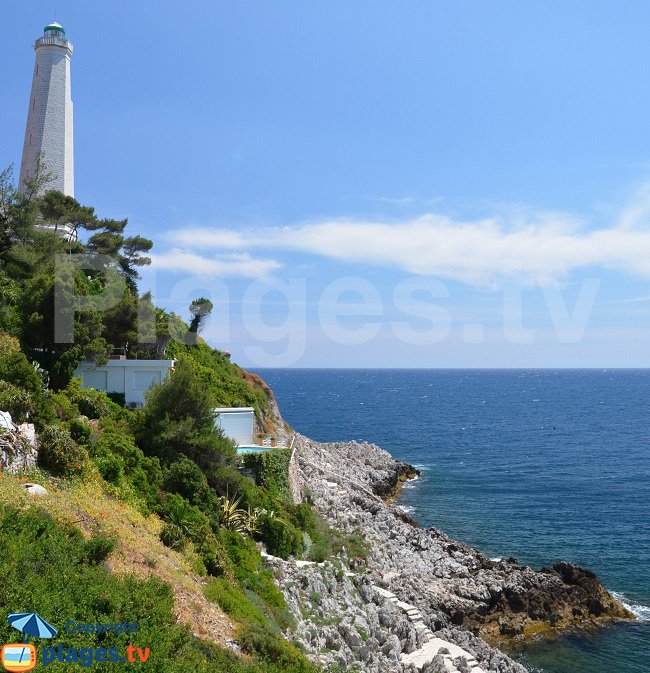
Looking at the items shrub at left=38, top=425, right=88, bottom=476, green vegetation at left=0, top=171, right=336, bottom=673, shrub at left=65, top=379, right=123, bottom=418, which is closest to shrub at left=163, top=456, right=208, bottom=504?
green vegetation at left=0, top=171, right=336, bottom=673

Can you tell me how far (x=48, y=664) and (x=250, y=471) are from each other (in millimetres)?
19526

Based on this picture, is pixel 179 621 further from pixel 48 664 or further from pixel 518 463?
pixel 518 463

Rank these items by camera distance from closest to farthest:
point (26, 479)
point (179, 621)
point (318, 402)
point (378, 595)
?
1. point (179, 621)
2. point (26, 479)
3. point (378, 595)
4. point (318, 402)

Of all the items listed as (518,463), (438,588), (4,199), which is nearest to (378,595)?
(438,588)

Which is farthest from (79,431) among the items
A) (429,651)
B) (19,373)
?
(429,651)

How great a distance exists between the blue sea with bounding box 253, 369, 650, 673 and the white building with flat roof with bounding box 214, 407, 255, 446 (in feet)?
53.8

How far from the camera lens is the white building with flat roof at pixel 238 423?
31.6 metres

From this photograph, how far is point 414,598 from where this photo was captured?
25438 millimetres

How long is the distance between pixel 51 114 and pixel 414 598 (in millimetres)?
39800

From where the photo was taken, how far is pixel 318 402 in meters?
153

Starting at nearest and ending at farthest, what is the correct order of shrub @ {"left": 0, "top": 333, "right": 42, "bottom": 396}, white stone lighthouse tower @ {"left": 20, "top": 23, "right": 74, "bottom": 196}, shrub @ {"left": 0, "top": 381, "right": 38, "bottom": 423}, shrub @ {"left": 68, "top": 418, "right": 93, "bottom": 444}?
shrub @ {"left": 0, "top": 381, "right": 38, "bottom": 423} < shrub @ {"left": 68, "top": 418, "right": 93, "bottom": 444} < shrub @ {"left": 0, "top": 333, "right": 42, "bottom": 396} < white stone lighthouse tower @ {"left": 20, "top": 23, "right": 74, "bottom": 196}

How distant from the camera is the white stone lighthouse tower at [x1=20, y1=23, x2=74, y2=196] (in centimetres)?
4306

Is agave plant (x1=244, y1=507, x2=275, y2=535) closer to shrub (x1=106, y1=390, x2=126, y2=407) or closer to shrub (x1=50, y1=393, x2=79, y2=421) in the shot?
shrub (x1=50, y1=393, x2=79, y2=421)

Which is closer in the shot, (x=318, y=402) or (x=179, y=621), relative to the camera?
(x=179, y=621)
